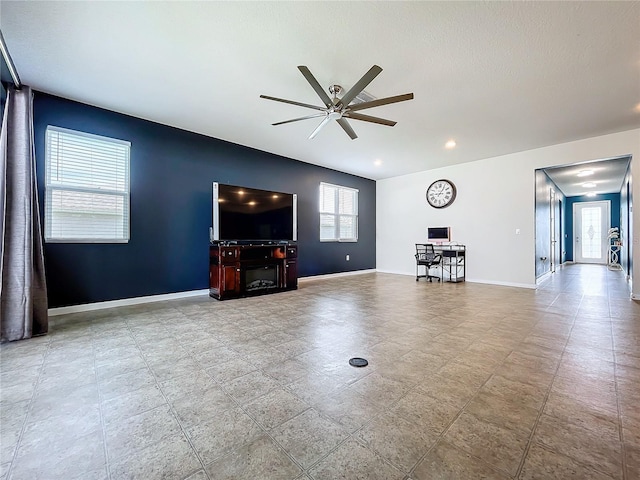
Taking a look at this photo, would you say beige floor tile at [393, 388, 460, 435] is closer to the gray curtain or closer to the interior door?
the gray curtain

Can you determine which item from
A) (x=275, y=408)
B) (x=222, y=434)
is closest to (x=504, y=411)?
(x=275, y=408)

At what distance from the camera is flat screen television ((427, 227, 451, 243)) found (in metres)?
6.99

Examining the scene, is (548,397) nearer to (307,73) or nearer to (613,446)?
(613,446)

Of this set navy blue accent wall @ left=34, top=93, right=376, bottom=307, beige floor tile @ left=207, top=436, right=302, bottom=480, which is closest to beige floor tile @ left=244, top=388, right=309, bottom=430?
beige floor tile @ left=207, top=436, right=302, bottom=480

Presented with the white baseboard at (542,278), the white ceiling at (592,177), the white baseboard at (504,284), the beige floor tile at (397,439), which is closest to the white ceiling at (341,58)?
the white ceiling at (592,177)

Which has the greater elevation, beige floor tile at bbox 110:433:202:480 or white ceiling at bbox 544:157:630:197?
white ceiling at bbox 544:157:630:197

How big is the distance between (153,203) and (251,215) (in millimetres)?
1573

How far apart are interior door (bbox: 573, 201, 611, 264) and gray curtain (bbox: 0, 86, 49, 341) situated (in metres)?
15.6

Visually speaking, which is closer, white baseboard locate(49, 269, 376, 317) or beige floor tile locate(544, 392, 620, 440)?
beige floor tile locate(544, 392, 620, 440)

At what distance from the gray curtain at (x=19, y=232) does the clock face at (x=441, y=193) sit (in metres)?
7.49

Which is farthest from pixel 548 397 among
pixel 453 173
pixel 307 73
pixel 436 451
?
pixel 453 173

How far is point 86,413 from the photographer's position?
163 cm

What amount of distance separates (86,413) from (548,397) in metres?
2.85

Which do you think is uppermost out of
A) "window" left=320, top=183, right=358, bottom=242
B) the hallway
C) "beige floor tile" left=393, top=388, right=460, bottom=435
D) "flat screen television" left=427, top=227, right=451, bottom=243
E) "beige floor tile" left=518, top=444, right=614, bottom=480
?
"window" left=320, top=183, right=358, bottom=242
